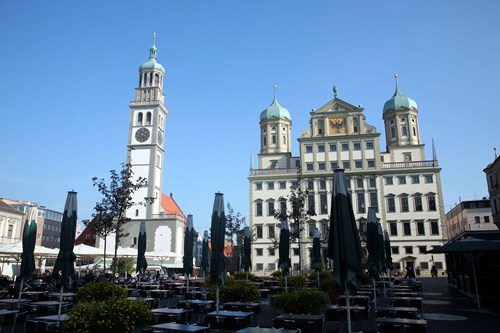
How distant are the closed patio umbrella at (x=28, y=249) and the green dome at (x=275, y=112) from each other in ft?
178

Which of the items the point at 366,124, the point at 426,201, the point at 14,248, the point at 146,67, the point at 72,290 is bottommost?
the point at 72,290

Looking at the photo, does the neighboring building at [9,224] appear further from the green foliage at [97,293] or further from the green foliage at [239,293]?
the green foliage at [239,293]

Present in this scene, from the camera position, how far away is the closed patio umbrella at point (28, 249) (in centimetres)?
1411

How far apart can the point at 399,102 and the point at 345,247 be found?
202 ft

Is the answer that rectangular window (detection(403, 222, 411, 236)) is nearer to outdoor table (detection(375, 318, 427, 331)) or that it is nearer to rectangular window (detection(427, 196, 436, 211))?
rectangular window (detection(427, 196, 436, 211))

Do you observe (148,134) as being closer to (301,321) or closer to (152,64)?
(152,64)

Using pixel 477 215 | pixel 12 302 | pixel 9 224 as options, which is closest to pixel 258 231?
pixel 9 224

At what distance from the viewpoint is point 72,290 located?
20703 mm

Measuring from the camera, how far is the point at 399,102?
63281 millimetres

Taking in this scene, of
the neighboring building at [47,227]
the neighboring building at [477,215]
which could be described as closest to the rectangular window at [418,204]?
the neighboring building at [477,215]

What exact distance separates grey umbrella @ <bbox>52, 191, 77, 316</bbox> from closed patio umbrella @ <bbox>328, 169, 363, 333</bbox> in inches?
293

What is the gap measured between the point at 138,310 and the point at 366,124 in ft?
180

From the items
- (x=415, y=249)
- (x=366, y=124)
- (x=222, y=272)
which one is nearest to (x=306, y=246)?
(x=415, y=249)

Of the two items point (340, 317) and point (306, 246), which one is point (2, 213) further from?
point (340, 317)
